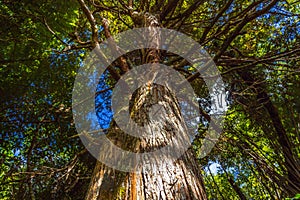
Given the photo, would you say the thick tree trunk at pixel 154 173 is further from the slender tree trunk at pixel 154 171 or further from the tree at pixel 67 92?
the tree at pixel 67 92

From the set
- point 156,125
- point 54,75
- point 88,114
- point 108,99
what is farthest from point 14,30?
point 156,125

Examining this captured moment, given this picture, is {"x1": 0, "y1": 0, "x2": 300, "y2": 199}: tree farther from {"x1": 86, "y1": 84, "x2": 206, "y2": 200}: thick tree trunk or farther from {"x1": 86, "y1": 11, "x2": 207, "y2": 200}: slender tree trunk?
{"x1": 86, "y1": 84, "x2": 206, "y2": 200}: thick tree trunk

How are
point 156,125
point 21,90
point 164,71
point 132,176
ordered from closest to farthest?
point 132,176, point 156,125, point 164,71, point 21,90

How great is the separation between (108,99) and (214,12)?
2.97 metres

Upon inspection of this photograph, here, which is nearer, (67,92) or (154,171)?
(154,171)

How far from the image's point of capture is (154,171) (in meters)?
1.64

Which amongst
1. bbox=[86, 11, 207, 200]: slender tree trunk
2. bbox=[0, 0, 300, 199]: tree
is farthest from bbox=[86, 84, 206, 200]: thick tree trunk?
bbox=[0, 0, 300, 199]: tree

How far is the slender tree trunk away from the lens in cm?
154

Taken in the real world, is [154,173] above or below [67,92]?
below

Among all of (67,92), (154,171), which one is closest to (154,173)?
(154,171)

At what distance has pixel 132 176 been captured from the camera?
1669mm

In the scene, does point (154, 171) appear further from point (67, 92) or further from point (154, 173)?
point (67, 92)

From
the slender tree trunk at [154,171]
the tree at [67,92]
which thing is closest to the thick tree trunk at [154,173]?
the slender tree trunk at [154,171]

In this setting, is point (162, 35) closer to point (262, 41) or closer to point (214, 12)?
point (214, 12)
